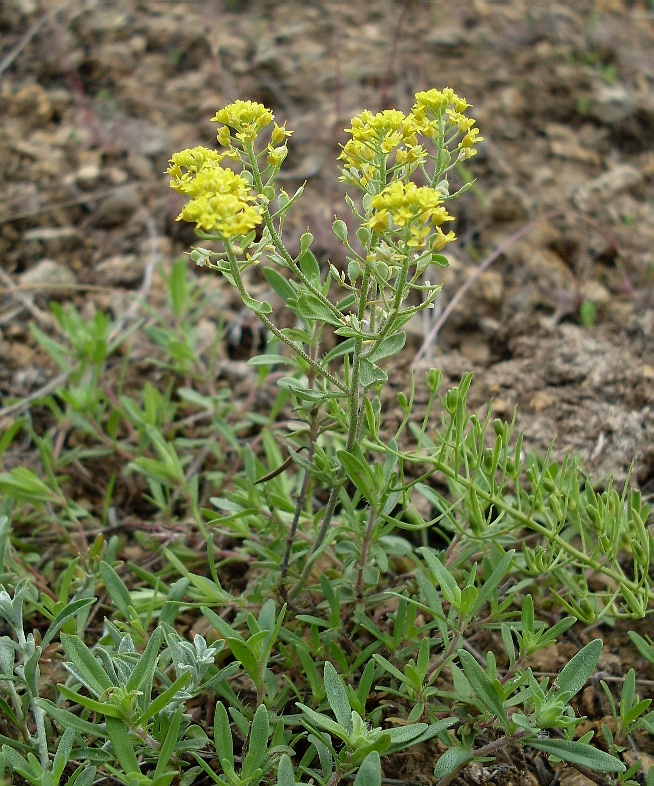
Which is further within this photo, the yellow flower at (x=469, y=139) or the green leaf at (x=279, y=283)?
the green leaf at (x=279, y=283)

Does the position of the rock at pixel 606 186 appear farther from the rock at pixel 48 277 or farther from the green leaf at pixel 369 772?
the green leaf at pixel 369 772

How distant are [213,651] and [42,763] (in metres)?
Result: 0.47

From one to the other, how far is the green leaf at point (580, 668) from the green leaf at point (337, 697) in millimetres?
485

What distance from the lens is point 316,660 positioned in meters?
2.07

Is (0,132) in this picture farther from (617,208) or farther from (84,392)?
(617,208)

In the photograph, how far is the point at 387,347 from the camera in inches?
69.2

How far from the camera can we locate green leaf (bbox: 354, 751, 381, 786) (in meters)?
1.55

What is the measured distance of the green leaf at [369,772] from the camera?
1.55m

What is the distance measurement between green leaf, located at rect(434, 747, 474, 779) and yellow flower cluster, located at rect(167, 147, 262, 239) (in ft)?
4.08

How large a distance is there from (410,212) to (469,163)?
2.73 metres

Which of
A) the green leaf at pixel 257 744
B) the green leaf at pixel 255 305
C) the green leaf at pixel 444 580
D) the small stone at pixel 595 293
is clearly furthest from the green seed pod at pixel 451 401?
the small stone at pixel 595 293

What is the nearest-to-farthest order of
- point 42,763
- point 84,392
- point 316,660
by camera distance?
point 42,763
point 316,660
point 84,392

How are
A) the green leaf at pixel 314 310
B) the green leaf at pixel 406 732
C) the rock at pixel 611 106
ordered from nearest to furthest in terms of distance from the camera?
1. the green leaf at pixel 406 732
2. the green leaf at pixel 314 310
3. the rock at pixel 611 106

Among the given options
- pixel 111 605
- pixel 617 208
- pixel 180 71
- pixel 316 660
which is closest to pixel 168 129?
pixel 180 71
